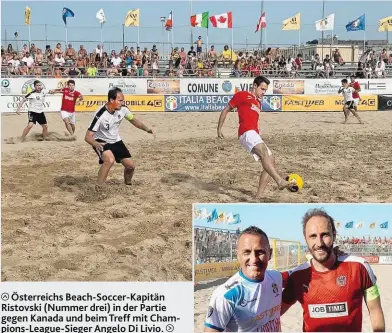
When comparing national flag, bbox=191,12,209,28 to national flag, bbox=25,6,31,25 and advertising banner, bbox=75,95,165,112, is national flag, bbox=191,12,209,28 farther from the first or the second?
national flag, bbox=25,6,31,25

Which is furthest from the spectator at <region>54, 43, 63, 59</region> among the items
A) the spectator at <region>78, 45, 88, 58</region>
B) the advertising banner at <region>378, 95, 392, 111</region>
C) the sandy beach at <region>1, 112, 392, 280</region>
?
the advertising banner at <region>378, 95, 392, 111</region>

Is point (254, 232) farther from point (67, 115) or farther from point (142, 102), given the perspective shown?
point (142, 102)

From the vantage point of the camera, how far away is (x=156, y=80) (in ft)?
69.4

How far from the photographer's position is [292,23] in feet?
77.6

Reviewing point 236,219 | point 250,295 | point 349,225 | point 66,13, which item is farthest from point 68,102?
point 250,295

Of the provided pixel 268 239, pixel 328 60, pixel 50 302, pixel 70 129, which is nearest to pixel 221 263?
pixel 268 239

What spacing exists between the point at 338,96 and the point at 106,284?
18570 millimetres

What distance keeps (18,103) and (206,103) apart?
695 centimetres

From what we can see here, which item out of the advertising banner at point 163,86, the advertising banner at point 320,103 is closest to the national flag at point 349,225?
the advertising banner at point 320,103

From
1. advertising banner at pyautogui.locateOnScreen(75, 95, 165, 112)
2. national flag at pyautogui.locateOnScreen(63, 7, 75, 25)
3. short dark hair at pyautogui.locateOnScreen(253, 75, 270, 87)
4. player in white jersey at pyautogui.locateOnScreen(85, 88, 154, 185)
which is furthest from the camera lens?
advertising banner at pyautogui.locateOnScreen(75, 95, 165, 112)

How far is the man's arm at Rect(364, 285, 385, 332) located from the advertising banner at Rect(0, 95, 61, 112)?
17.7m

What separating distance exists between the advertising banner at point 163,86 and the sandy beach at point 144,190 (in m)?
6.61

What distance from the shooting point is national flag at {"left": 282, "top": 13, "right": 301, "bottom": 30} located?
23422 mm

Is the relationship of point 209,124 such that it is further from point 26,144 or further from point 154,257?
point 154,257
